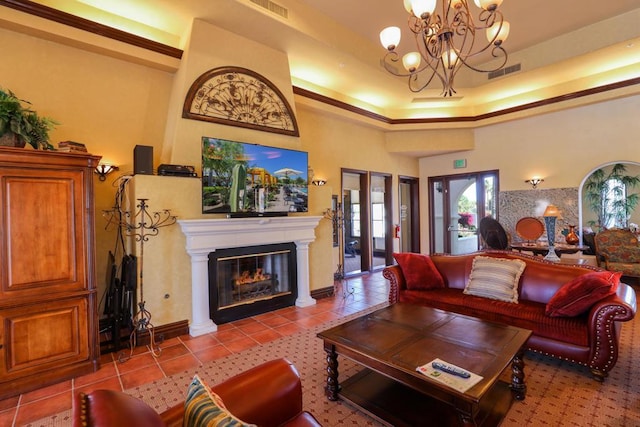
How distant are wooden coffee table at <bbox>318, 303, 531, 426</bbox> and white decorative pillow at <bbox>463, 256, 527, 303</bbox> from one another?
86cm

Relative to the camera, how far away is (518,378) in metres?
2.29

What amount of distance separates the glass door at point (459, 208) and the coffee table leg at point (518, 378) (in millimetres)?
5656

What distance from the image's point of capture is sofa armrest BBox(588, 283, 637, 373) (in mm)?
2359

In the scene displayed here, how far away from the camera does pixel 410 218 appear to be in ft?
27.4

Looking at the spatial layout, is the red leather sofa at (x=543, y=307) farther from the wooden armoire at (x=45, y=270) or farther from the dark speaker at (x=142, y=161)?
the wooden armoire at (x=45, y=270)

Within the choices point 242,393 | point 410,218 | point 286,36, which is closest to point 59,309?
point 242,393

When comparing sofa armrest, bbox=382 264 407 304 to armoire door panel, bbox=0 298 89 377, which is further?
sofa armrest, bbox=382 264 407 304

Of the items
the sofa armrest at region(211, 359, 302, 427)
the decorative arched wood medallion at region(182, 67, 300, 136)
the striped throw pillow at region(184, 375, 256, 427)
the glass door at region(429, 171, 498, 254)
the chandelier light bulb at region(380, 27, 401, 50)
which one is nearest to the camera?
the striped throw pillow at region(184, 375, 256, 427)

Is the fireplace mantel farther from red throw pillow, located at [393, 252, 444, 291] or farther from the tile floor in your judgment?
red throw pillow, located at [393, 252, 444, 291]

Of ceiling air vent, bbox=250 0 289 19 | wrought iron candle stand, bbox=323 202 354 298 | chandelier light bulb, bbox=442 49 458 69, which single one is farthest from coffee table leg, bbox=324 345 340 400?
ceiling air vent, bbox=250 0 289 19

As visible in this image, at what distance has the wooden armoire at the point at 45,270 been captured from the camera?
2.48 m

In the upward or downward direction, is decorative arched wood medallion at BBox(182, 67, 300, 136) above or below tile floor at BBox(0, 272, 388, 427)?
→ above

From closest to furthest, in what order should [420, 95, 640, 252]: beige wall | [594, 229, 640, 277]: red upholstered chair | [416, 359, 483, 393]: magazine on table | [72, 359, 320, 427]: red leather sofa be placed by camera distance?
1. [72, 359, 320, 427]: red leather sofa
2. [416, 359, 483, 393]: magazine on table
3. [594, 229, 640, 277]: red upholstered chair
4. [420, 95, 640, 252]: beige wall

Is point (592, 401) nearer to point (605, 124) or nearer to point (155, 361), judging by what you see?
point (155, 361)
